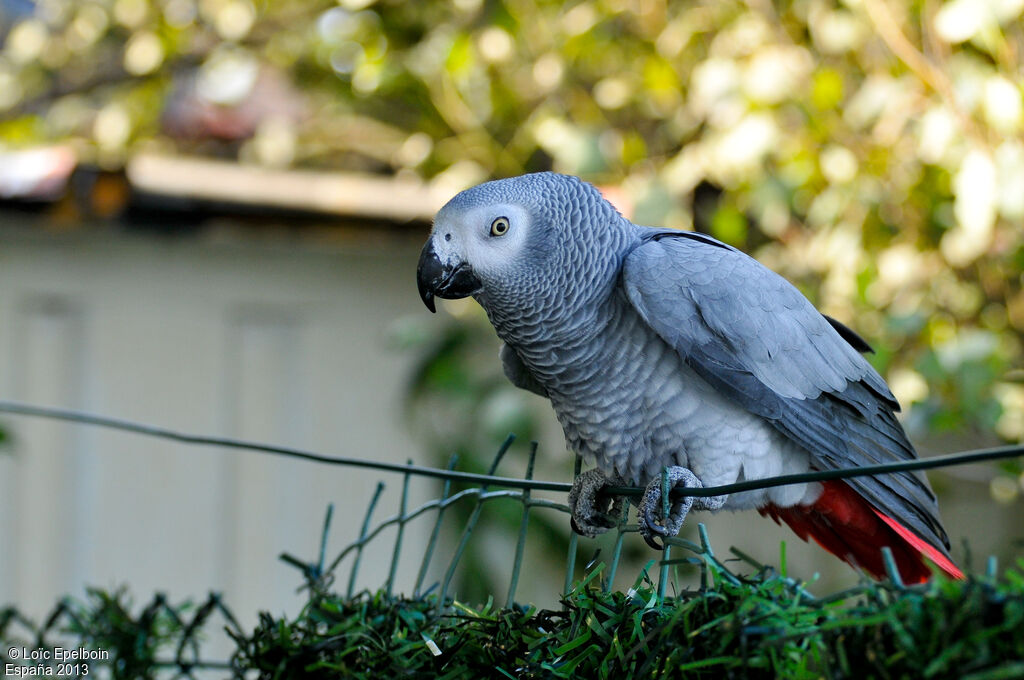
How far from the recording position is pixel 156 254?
7.16ft

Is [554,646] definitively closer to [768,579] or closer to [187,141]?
[768,579]

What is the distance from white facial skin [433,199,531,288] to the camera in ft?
2.70

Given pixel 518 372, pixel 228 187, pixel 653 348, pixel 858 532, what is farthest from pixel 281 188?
pixel 858 532

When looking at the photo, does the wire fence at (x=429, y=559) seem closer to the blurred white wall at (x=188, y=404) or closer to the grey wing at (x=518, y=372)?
the grey wing at (x=518, y=372)

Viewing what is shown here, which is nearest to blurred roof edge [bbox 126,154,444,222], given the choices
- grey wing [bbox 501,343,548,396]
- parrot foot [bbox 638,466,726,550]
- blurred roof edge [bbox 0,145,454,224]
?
blurred roof edge [bbox 0,145,454,224]

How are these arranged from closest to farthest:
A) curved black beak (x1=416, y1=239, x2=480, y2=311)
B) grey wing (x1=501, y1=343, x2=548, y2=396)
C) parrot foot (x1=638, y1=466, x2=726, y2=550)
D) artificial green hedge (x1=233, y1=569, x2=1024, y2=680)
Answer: artificial green hedge (x1=233, y1=569, x2=1024, y2=680) < parrot foot (x1=638, y1=466, x2=726, y2=550) < curved black beak (x1=416, y1=239, x2=480, y2=311) < grey wing (x1=501, y1=343, x2=548, y2=396)

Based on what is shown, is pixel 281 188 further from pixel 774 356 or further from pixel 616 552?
pixel 616 552

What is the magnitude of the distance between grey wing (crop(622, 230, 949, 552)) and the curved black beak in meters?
0.15

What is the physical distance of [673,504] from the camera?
77cm

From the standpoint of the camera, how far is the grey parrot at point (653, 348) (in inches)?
31.9

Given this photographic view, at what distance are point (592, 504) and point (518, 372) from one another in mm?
196

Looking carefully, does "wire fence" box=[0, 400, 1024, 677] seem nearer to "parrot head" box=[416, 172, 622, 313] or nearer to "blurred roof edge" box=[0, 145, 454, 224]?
"parrot head" box=[416, 172, 622, 313]

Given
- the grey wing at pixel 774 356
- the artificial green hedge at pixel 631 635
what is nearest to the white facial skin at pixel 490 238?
the grey wing at pixel 774 356

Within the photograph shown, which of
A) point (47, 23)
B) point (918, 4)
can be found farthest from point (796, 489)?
point (47, 23)
